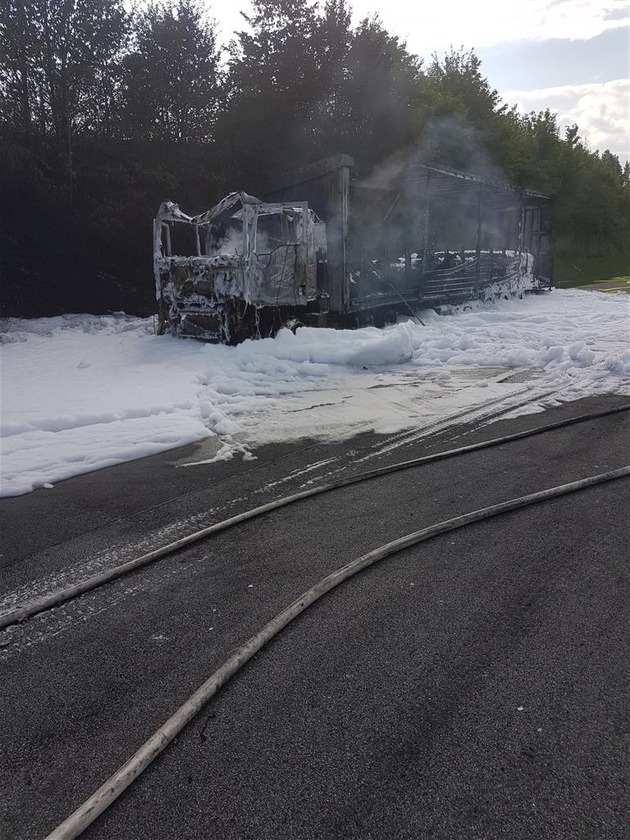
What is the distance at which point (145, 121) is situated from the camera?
17984mm

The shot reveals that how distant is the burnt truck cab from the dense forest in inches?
→ 231

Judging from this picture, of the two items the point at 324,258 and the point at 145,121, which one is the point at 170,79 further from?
the point at 324,258

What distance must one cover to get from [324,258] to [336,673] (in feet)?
32.6

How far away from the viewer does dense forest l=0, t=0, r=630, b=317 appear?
608 inches

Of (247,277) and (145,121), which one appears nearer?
(247,277)

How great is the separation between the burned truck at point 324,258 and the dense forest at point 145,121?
2106 mm

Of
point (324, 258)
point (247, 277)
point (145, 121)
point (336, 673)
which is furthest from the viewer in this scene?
point (145, 121)

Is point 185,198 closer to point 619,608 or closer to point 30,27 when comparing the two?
point 30,27

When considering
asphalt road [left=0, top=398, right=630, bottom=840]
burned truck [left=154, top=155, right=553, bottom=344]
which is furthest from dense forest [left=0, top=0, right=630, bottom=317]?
asphalt road [left=0, top=398, right=630, bottom=840]

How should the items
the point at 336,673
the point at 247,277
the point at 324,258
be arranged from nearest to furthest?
the point at 336,673 < the point at 247,277 < the point at 324,258

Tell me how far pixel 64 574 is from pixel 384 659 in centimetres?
182

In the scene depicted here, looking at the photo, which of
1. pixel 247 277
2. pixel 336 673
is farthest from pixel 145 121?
pixel 336 673

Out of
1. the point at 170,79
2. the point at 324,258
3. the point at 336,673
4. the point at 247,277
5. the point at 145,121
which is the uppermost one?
the point at 170,79

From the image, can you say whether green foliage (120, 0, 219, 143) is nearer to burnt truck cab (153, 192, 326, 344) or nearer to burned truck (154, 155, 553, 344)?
burned truck (154, 155, 553, 344)
